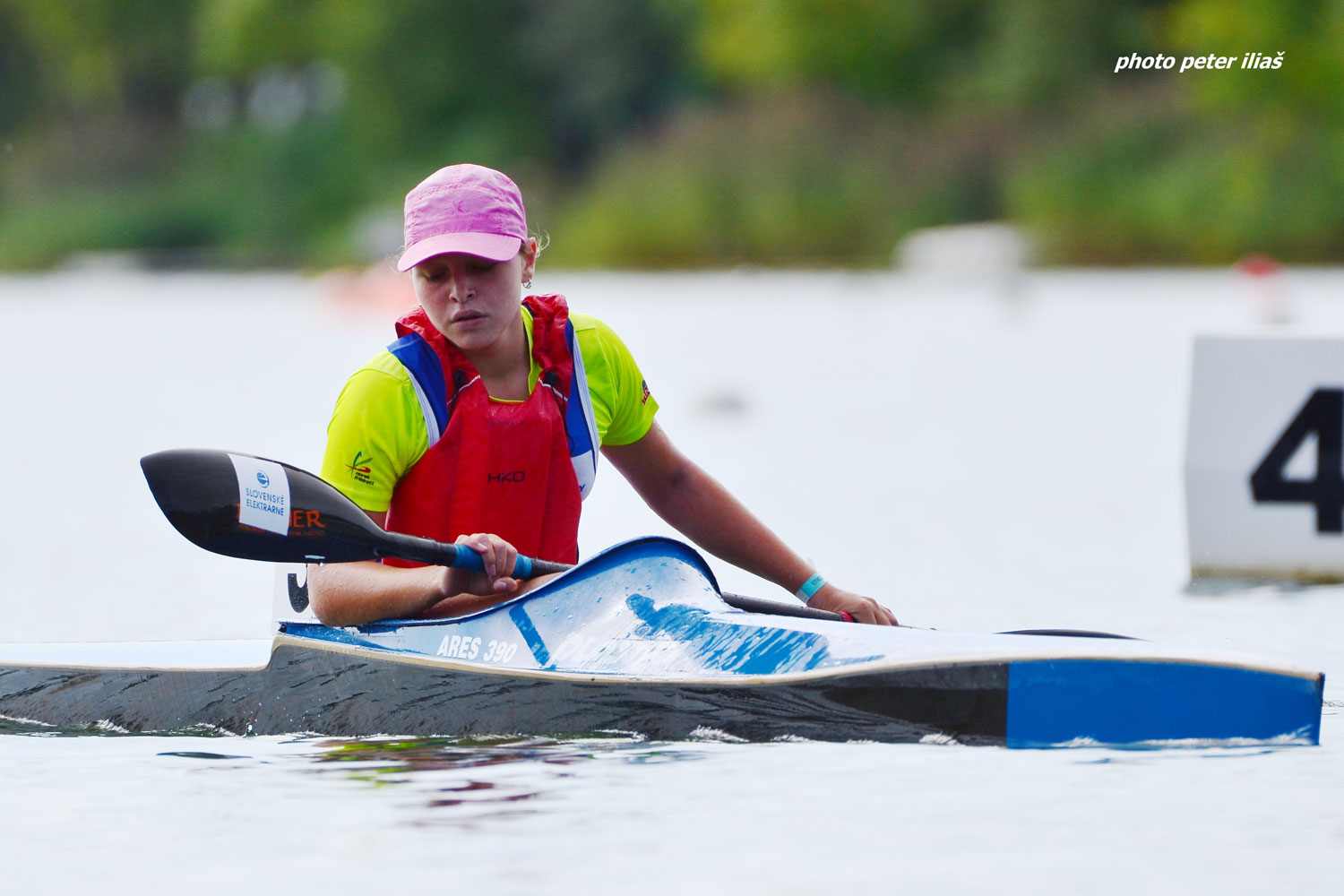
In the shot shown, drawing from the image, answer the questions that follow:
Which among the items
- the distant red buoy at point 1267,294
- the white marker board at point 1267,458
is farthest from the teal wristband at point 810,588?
the distant red buoy at point 1267,294

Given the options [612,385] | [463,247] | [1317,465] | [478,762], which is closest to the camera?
[463,247]

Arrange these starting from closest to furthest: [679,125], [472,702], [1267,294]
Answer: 1. [472,702]
2. [1267,294]
3. [679,125]

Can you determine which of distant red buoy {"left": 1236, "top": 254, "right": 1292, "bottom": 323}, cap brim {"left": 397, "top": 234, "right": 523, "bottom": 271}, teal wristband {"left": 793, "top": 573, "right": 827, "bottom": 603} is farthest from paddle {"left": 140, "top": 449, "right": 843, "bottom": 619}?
distant red buoy {"left": 1236, "top": 254, "right": 1292, "bottom": 323}

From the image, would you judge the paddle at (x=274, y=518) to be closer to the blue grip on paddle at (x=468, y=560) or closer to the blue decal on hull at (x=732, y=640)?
the blue grip on paddle at (x=468, y=560)

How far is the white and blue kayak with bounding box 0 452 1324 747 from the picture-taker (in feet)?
15.1

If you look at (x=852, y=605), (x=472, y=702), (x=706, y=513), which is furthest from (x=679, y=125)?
(x=472, y=702)

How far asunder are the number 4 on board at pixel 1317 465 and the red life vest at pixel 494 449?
157 inches

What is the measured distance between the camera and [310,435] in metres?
14.4

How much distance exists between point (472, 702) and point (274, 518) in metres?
0.61

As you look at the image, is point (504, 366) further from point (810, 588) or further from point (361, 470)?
point (810, 588)

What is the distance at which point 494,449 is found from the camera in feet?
16.3

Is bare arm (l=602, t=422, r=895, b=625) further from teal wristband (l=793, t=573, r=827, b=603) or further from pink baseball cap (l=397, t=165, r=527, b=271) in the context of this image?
pink baseball cap (l=397, t=165, r=527, b=271)

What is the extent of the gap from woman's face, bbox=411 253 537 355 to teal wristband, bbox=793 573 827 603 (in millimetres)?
985

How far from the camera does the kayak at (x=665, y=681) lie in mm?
4617
